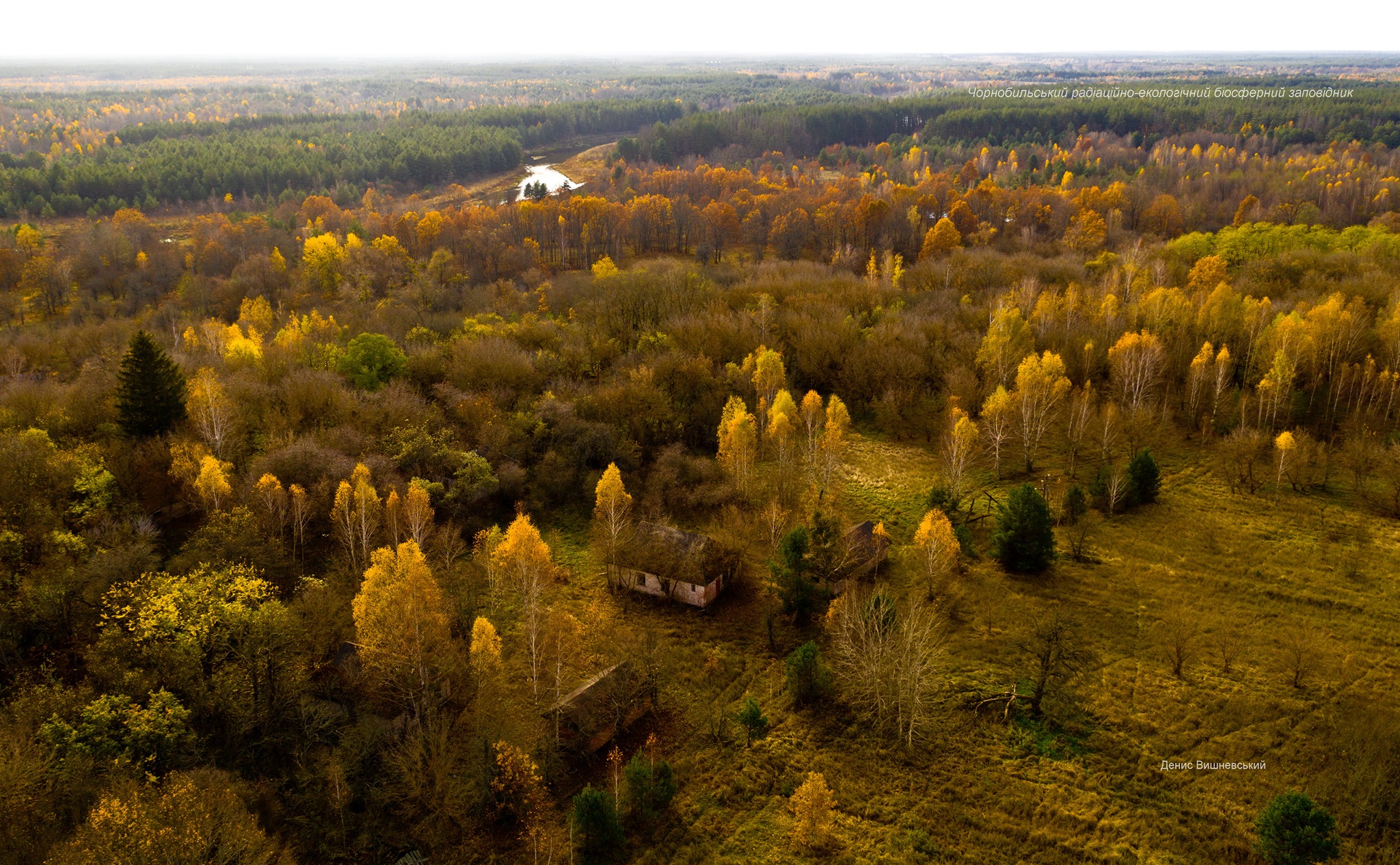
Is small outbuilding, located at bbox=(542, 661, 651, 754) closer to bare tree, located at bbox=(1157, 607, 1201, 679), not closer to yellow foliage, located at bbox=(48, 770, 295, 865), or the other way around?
yellow foliage, located at bbox=(48, 770, 295, 865)

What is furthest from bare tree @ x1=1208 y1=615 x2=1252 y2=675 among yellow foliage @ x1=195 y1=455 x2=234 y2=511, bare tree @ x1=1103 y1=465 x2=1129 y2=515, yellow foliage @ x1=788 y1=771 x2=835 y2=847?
yellow foliage @ x1=195 y1=455 x2=234 y2=511

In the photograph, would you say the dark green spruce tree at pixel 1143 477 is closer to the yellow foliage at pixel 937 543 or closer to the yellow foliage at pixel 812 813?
the yellow foliage at pixel 937 543

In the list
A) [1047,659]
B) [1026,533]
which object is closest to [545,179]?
[1026,533]

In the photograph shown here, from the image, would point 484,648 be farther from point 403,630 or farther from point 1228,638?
point 1228,638

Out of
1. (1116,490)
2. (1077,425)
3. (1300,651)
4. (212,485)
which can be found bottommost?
(1300,651)

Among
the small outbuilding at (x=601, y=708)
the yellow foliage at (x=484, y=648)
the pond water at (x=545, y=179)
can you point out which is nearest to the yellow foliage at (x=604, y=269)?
the pond water at (x=545, y=179)

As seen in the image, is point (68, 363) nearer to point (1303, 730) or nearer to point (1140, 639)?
point (1140, 639)

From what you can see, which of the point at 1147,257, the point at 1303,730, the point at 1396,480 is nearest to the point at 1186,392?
the point at 1396,480
